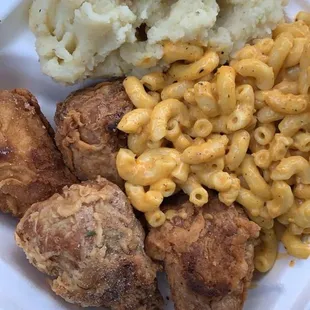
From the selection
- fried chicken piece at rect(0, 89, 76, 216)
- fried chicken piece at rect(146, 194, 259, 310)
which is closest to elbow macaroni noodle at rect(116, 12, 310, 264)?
fried chicken piece at rect(146, 194, 259, 310)

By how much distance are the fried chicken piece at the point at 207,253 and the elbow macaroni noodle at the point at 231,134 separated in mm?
49

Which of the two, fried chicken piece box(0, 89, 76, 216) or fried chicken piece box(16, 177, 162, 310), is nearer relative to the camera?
fried chicken piece box(16, 177, 162, 310)

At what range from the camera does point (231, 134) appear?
6.03 feet

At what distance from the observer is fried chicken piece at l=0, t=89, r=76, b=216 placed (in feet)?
6.27

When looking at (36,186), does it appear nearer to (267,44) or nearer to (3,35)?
(3,35)

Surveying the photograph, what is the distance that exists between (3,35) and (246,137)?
0.96 metres

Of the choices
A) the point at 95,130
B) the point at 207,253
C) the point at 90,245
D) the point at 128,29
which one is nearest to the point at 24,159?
the point at 95,130

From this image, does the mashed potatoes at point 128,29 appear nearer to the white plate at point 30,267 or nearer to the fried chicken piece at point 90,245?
the white plate at point 30,267

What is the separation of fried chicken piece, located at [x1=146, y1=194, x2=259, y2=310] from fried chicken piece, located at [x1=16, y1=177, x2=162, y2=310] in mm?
88

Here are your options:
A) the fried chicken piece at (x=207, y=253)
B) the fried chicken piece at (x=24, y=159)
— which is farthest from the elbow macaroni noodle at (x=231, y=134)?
the fried chicken piece at (x=24, y=159)

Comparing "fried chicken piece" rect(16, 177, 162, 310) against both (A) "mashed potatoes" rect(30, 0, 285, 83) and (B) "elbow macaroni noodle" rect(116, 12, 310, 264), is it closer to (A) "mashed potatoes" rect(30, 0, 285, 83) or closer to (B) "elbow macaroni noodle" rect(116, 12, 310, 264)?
(B) "elbow macaroni noodle" rect(116, 12, 310, 264)

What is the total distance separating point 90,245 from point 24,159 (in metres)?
0.43

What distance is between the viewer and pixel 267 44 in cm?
186

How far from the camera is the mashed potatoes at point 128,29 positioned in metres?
1.79
